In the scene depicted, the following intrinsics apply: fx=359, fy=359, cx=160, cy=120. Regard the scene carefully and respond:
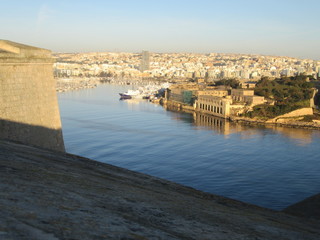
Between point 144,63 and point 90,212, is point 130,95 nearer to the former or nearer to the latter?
point 90,212

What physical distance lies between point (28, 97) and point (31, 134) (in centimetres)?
46

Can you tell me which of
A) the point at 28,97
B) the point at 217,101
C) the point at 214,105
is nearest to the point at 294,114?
the point at 217,101

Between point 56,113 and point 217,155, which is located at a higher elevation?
point 56,113

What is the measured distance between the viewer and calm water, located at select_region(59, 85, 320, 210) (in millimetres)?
9078

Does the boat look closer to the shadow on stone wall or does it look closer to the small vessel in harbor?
the small vessel in harbor

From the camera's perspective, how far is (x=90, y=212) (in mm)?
1723

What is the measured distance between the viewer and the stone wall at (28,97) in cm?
405

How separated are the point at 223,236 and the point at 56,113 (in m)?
3.78

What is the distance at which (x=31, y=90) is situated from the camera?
4.51 metres

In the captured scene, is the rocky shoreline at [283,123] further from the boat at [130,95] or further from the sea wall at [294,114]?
the boat at [130,95]

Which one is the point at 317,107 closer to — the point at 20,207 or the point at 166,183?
the point at 166,183

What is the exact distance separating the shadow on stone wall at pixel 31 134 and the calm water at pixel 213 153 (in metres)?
4.67

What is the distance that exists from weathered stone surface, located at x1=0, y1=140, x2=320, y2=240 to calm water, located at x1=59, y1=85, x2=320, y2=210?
19.3 ft

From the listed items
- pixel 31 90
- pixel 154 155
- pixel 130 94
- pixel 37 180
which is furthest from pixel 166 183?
pixel 130 94
